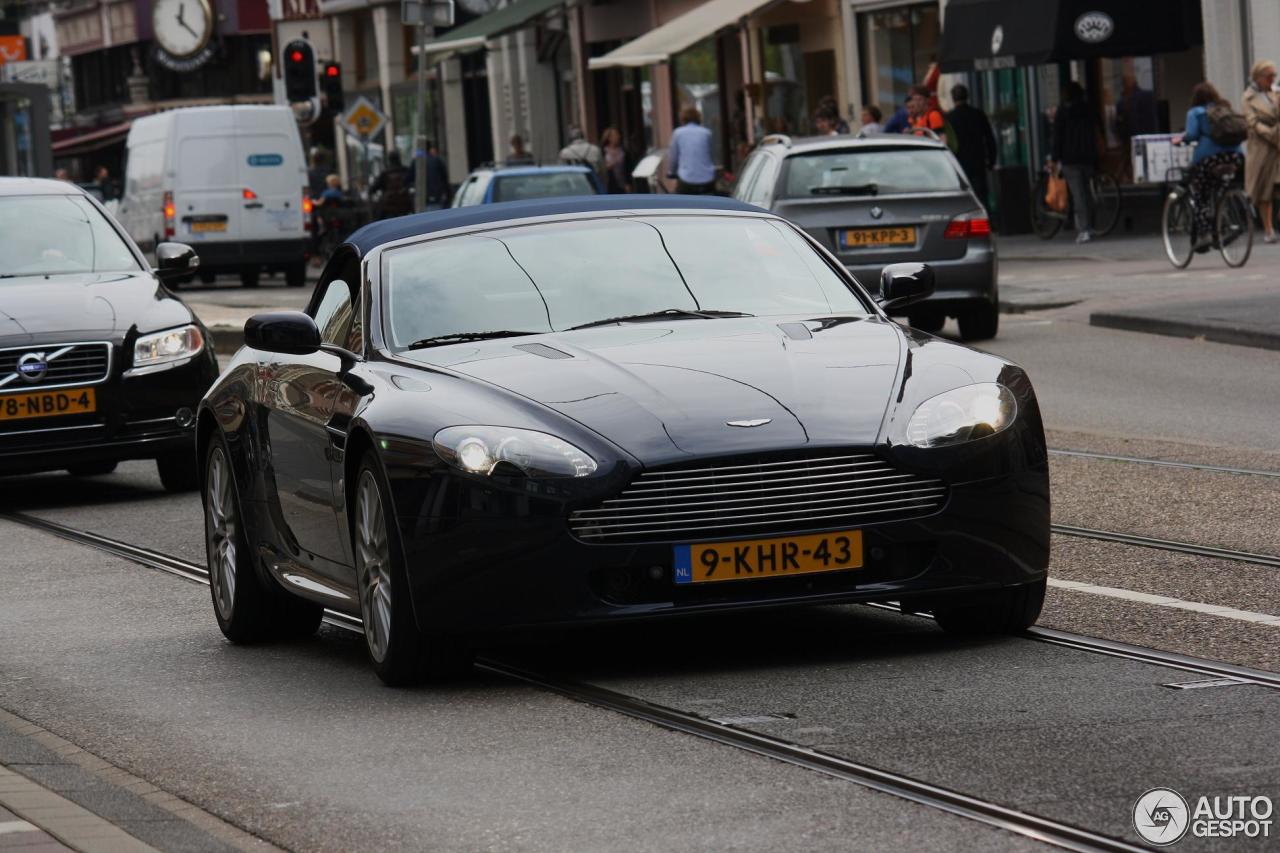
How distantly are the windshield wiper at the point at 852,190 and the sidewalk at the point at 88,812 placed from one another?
13.7 meters

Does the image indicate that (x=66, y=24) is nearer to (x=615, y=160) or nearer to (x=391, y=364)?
(x=615, y=160)

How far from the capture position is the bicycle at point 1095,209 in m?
32.6

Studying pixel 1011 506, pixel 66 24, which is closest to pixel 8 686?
pixel 1011 506

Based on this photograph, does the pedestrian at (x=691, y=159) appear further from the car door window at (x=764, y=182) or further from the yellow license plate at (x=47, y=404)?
the yellow license plate at (x=47, y=404)

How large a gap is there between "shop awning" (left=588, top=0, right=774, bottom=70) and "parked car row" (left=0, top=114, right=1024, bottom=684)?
31763 mm

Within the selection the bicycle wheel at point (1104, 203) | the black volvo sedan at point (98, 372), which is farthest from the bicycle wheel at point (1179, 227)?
the black volvo sedan at point (98, 372)

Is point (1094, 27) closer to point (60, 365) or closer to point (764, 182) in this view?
point (764, 182)

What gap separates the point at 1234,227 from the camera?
24.4 meters

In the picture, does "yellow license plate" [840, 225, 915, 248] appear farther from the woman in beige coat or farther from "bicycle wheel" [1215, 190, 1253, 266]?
the woman in beige coat

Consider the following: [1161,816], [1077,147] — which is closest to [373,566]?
[1161,816]

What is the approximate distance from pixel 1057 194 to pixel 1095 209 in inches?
26.4

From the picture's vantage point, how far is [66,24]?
93.3 meters

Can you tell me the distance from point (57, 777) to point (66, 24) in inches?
3553

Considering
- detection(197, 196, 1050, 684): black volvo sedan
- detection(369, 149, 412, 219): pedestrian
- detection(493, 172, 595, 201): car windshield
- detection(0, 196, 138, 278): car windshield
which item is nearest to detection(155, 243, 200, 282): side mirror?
detection(0, 196, 138, 278): car windshield
